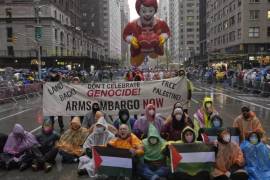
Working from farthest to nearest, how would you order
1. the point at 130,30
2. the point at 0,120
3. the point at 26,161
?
the point at 0,120, the point at 130,30, the point at 26,161

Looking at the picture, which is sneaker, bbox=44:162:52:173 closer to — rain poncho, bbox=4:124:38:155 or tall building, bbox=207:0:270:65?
rain poncho, bbox=4:124:38:155

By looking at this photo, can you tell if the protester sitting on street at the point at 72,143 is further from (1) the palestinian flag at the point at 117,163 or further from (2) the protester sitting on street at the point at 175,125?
(1) the palestinian flag at the point at 117,163

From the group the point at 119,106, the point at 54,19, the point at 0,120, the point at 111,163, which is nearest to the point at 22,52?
the point at 54,19

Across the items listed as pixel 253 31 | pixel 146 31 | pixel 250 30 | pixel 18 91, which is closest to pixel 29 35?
pixel 250 30

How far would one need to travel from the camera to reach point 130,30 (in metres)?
16.9

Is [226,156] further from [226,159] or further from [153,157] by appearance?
[153,157]

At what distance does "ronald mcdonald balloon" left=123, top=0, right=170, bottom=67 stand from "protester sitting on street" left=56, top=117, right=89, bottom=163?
7.22m

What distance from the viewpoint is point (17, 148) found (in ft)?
32.1

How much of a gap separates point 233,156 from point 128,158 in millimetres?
1860

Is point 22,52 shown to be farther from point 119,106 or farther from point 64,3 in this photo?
point 119,106

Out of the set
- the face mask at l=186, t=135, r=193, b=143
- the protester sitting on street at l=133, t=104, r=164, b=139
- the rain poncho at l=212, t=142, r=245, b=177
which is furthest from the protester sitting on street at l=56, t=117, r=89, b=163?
the rain poncho at l=212, t=142, r=245, b=177

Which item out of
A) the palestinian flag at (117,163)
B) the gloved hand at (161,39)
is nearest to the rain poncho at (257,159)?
the palestinian flag at (117,163)

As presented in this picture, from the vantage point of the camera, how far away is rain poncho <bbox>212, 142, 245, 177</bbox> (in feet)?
26.1

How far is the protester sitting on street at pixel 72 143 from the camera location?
33.2 ft
